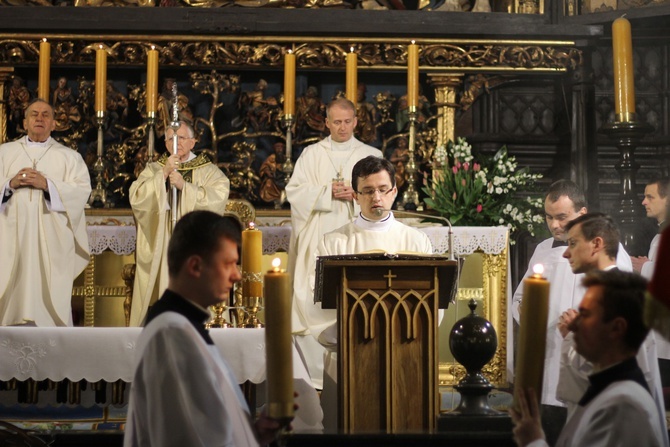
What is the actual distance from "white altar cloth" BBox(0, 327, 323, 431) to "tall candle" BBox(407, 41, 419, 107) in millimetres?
3032

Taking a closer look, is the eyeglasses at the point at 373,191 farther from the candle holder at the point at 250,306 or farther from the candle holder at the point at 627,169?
the candle holder at the point at 627,169

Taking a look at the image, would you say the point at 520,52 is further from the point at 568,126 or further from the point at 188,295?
the point at 188,295

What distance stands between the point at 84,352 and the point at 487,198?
11.9 ft

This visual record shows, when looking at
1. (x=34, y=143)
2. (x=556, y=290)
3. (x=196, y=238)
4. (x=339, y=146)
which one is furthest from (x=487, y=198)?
(x=196, y=238)

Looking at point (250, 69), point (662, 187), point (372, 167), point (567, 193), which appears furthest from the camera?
point (250, 69)

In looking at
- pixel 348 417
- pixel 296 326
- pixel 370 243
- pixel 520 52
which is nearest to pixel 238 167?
pixel 296 326

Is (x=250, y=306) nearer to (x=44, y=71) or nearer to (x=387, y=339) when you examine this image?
(x=387, y=339)

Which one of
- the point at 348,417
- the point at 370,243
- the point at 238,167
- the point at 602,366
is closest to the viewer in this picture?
the point at 602,366

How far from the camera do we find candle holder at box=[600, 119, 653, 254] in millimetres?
8383

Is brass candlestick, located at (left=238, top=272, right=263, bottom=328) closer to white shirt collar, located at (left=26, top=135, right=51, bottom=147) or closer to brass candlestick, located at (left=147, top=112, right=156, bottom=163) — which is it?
brass candlestick, located at (left=147, top=112, right=156, bottom=163)

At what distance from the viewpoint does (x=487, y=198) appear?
8.82 meters

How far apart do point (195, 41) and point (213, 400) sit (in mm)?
6702

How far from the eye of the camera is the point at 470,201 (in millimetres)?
8789

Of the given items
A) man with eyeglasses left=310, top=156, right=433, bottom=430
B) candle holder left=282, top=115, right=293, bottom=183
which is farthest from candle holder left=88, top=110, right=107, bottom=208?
man with eyeglasses left=310, top=156, right=433, bottom=430
